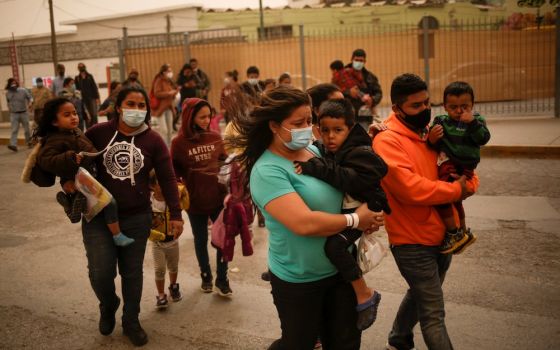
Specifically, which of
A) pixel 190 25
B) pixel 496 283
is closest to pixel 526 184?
pixel 496 283

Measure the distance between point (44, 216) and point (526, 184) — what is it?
7164mm

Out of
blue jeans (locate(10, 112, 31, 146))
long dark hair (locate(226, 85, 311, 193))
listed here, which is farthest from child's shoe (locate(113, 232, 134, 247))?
blue jeans (locate(10, 112, 31, 146))

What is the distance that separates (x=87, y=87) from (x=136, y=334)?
14.5m

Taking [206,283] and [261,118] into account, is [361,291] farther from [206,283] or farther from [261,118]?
[206,283]

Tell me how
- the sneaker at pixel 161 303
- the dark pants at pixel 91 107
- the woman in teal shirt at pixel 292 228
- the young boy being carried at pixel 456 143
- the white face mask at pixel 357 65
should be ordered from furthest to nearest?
1. the dark pants at pixel 91 107
2. the white face mask at pixel 357 65
3. the sneaker at pixel 161 303
4. the young boy being carried at pixel 456 143
5. the woman in teal shirt at pixel 292 228

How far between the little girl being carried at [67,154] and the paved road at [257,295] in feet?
3.46

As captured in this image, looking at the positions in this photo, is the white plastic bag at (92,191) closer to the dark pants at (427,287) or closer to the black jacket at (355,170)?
the black jacket at (355,170)

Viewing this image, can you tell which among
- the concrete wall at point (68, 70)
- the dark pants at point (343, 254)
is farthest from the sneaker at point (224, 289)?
the concrete wall at point (68, 70)

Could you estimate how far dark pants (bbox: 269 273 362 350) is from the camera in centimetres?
303

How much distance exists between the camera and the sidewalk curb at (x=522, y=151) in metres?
10.3

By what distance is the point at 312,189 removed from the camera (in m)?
2.96

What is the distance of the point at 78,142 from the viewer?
14.3ft

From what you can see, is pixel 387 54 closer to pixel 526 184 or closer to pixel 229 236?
pixel 526 184

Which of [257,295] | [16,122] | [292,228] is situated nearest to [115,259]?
[257,295]
